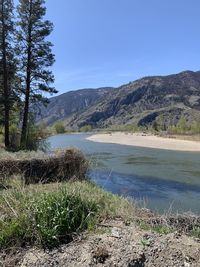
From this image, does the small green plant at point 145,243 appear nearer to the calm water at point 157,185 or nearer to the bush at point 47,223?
the bush at point 47,223

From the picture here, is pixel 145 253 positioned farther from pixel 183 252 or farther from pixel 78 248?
pixel 78 248

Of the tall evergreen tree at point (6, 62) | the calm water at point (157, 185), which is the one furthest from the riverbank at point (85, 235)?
the tall evergreen tree at point (6, 62)

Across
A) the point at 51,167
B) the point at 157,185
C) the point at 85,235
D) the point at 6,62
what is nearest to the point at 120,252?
the point at 85,235

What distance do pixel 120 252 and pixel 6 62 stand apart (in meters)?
26.7

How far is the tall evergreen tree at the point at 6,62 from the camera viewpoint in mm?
28266

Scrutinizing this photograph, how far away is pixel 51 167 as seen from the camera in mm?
15602

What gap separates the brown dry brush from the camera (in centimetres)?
1415

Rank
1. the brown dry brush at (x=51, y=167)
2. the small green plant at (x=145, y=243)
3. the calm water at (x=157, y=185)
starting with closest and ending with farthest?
1. the small green plant at (x=145, y=243)
2. the brown dry brush at (x=51, y=167)
3. the calm water at (x=157, y=185)

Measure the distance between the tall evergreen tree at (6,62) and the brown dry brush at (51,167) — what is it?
13191 mm

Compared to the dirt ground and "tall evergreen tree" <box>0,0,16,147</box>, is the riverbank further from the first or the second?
"tall evergreen tree" <box>0,0,16,147</box>

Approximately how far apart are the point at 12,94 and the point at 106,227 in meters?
25.2

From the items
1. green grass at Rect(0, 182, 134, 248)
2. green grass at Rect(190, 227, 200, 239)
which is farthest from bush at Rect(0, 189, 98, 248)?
green grass at Rect(190, 227, 200, 239)

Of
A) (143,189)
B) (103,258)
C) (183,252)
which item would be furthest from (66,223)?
(143,189)

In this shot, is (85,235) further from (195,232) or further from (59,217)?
(195,232)
